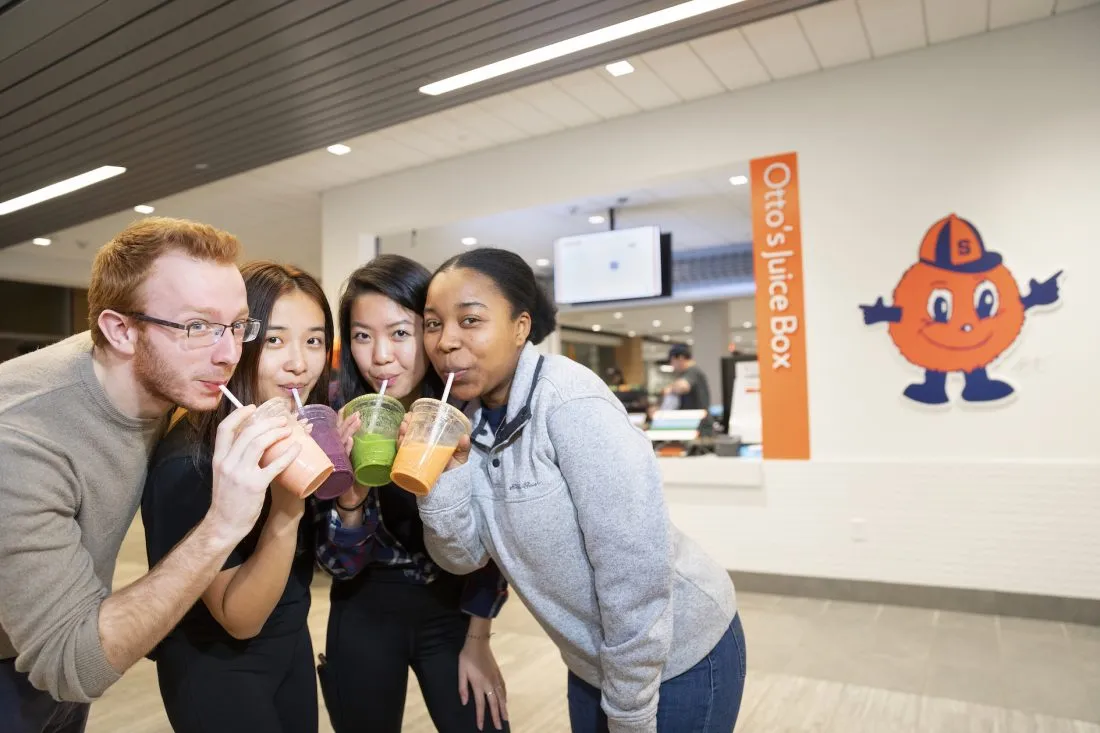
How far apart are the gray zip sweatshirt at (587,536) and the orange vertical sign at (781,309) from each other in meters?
3.61

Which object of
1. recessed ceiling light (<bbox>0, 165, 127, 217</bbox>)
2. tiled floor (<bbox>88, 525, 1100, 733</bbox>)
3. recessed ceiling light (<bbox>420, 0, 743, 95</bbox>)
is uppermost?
recessed ceiling light (<bbox>420, 0, 743, 95</bbox>)

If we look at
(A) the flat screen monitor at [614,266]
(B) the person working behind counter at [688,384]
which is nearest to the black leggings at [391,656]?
(A) the flat screen monitor at [614,266]

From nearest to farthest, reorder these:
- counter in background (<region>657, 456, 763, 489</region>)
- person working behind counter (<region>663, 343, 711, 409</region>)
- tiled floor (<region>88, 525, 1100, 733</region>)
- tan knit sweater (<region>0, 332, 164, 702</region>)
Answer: tan knit sweater (<region>0, 332, 164, 702</region>)
tiled floor (<region>88, 525, 1100, 733</region>)
counter in background (<region>657, 456, 763, 489</region>)
person working behind counter (<region>663, 343, 711, 409</region>)

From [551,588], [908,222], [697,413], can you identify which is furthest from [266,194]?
[551,588]

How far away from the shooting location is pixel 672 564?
4.09ft

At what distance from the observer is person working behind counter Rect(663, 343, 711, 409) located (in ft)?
24.1

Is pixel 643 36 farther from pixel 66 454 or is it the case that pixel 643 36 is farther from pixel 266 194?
pixel 266 194

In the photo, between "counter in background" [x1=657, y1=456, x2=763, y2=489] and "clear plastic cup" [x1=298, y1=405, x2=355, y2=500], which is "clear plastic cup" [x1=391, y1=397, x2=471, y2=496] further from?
"counter in background" [x1=657, y1=456, x2=763, y2=489]

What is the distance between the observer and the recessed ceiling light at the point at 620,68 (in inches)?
178

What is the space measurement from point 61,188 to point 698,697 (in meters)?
6.69

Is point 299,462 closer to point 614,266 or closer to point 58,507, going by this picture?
point 58,507

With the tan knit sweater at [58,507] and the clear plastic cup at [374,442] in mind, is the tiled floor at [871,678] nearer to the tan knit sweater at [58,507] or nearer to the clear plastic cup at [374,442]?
the clear plastic cup at [374,442]

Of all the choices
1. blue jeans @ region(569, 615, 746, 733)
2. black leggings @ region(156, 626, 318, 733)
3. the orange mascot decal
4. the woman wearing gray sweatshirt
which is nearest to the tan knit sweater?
black leggings @ region(156, 626, 318, 733)

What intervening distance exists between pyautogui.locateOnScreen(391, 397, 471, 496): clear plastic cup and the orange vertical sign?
3852mm
